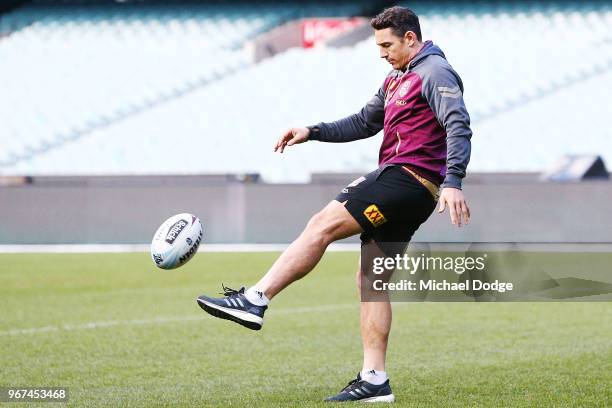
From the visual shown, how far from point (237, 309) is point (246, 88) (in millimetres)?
25140

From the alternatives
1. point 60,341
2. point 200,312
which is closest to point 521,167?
point 200,312

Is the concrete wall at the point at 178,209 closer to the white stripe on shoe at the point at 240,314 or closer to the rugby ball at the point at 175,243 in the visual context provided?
the rugby ball at the point at 175,243

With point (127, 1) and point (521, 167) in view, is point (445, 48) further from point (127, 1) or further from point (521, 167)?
point (127, 1)

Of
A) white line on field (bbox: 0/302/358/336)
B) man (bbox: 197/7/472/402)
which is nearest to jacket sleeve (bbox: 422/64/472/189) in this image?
man (bbox: 197/7/472/402)

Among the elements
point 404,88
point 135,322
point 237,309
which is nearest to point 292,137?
point 404,88

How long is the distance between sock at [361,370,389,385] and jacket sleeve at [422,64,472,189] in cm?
116

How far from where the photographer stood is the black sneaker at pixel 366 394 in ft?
19.5

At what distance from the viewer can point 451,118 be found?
5.49 meters

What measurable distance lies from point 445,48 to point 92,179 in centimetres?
1131

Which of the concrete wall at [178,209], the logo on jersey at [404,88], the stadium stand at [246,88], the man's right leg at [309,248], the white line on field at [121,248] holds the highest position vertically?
the stadium stand at [246,88]

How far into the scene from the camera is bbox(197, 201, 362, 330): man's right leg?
5.45 metres

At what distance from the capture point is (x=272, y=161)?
2730cm

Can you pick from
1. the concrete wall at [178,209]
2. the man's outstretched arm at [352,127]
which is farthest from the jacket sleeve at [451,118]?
the concrete wall at [178,209]

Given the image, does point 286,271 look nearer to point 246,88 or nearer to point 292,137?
point 292,137
